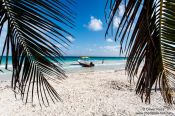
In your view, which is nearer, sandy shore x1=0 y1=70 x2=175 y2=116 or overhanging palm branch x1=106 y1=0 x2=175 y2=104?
overhanging palm branch x1=106 y1=0 x2=175 y2=104

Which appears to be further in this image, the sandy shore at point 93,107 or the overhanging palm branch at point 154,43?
the sandy shore at point 93,107

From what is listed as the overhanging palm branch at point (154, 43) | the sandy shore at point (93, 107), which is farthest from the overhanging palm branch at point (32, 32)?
the sandy shore at point (93, 107)

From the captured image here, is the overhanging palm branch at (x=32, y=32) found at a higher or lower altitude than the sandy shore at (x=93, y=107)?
higher

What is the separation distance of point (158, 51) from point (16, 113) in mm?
5805

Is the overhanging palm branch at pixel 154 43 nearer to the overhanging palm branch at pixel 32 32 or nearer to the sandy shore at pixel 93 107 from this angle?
the overhanging palm branch at pixel 32 32

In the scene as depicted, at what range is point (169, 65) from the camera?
4.74 feet

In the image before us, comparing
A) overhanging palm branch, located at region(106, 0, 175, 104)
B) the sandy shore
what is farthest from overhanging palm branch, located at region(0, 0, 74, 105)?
the sandy shore

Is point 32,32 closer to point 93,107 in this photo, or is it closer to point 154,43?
point 154,43

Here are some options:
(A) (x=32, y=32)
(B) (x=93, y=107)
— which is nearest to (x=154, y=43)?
(A) (x=32, y=32)

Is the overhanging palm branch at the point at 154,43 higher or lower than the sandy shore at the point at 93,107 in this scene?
higher

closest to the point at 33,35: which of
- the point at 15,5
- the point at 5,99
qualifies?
the point at 15,5

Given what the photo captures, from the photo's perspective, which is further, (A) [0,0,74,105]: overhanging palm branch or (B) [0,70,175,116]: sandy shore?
(B) [0,70,175,116]: sandy shore

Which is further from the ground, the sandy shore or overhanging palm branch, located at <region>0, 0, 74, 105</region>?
overhanging palm branch, located at <region>0, 0, 74, 105</region>

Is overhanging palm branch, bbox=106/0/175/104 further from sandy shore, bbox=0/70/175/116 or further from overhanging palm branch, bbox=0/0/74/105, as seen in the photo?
sandy shore, bbox=0/70/175/116
